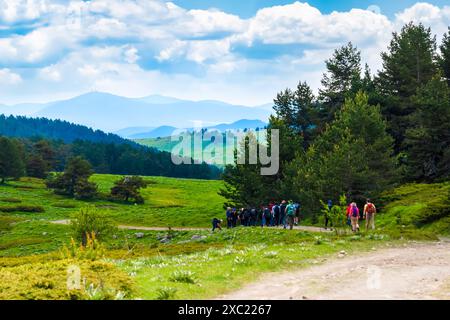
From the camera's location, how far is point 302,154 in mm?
66000

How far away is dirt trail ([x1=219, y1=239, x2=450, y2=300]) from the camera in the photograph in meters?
13.3

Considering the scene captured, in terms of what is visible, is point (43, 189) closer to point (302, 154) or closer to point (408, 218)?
point (302, 154)

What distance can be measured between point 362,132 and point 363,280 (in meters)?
39.3

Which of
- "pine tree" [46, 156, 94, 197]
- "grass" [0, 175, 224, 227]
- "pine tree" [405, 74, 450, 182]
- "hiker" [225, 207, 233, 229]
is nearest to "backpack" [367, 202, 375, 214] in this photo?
"hiker" [225, 207, 233, 229]

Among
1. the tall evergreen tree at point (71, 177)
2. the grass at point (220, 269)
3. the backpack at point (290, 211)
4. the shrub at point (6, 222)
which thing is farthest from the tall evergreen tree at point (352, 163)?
the tall evergreen tree at point (71, 177)

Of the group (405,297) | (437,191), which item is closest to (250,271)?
(405,297)

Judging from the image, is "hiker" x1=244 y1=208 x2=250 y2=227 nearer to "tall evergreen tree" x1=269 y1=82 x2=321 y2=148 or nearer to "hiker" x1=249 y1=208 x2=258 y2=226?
"hiker" x1=249 y1=208 x2=258 y2=226

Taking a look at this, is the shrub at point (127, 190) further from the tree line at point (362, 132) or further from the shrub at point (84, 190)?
the tree line at point (362, 132)

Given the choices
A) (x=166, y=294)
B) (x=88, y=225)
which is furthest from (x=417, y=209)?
(x=166, y=294)

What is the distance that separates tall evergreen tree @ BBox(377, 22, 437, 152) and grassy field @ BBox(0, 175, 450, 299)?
1741cm

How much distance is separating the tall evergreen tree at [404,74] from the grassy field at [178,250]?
1741cm

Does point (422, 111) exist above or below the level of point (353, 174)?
above

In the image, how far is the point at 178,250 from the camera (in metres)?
38.2
